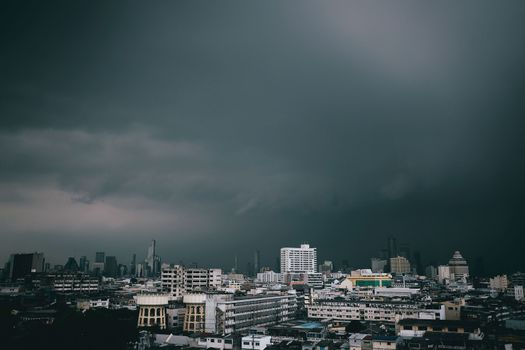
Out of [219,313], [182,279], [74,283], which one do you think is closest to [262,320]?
[219,313]

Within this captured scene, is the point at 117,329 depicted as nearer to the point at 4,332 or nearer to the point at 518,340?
the point at 4,332

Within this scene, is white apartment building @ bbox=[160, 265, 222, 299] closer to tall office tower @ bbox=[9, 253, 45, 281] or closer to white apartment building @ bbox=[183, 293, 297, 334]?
white apartment building @ bbox=[183, 293, 297, 334]

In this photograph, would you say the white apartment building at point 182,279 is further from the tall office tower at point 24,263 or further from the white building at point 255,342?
the tall office tower at point 24,263

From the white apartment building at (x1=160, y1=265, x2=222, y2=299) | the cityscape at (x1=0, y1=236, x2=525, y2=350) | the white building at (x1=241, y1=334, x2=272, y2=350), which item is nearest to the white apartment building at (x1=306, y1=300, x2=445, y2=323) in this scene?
the cityscape at (x1=0, y1=236, x2=525, y2=350)

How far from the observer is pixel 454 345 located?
4912 cm

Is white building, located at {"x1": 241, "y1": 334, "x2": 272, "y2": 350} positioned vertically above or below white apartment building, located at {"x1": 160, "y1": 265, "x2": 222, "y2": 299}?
below

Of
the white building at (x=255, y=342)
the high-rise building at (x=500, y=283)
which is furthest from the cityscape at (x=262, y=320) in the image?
the high-rise building at (x=500, y=283)

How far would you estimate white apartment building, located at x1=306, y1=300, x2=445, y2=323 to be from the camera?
72.8m

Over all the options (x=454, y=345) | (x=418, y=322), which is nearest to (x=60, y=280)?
(x=418, y=322)

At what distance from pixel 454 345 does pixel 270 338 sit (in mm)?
22825

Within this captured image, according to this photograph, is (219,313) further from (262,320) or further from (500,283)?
(500,283)

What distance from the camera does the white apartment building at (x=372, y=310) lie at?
72750mm

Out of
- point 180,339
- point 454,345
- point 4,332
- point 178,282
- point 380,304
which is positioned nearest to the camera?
point 454,345

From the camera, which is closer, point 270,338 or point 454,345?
point 454,345
